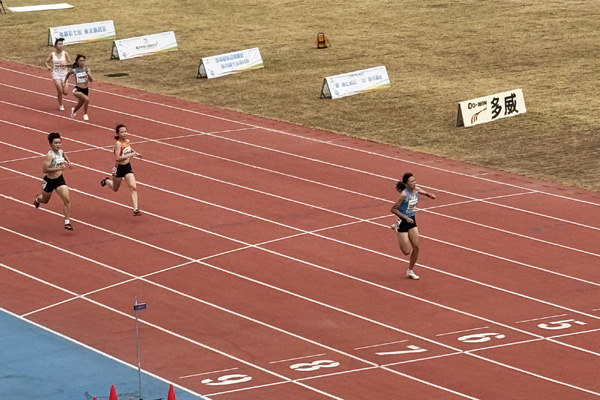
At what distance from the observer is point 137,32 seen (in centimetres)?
4791

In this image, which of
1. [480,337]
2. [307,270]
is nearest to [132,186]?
[307,270]

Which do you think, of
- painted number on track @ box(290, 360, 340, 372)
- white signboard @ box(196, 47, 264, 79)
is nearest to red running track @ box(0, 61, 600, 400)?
painted number on track @ box(290, 360, 340, 372)

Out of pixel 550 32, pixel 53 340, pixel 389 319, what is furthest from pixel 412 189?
pixel 550 32

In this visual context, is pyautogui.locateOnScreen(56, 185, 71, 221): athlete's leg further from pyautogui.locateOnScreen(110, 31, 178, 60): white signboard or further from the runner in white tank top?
pyautogui.locateOnScreen(110, 31, 178, 60): white signboard

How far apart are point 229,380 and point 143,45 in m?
27.2

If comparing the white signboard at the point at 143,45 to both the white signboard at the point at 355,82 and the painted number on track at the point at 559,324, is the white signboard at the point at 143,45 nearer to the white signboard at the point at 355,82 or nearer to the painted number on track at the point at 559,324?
the white signboard at the point at 355,82

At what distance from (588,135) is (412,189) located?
12439mm

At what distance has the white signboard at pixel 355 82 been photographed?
3697cm

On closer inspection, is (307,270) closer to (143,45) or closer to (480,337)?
(480,337)

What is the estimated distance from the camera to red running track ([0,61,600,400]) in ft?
59.6

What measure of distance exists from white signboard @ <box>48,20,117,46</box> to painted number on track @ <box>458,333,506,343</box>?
29.0 meters

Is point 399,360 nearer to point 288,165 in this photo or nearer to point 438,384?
point 438,384

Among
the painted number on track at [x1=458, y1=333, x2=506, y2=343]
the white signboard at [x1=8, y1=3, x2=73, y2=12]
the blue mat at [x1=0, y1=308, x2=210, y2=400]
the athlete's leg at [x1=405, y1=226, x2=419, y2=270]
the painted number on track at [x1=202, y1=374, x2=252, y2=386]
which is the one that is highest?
the white signboard at [x1=8, y1=3, x2=73, y2=12]

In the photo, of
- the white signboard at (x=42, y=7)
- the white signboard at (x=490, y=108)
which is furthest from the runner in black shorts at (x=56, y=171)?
the white signboard at (x=42, y=7)
